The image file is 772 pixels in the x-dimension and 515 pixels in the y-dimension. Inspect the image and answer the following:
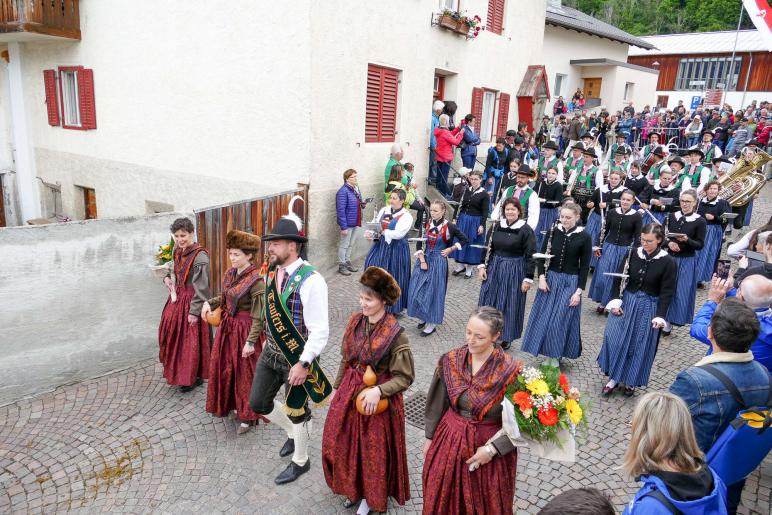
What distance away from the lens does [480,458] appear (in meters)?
3.22

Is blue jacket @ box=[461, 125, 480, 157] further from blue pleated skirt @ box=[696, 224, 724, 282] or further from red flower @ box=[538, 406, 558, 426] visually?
red flower @ box=[538, 406, 558, 426]

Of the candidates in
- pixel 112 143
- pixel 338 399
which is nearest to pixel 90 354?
pixel 338 399

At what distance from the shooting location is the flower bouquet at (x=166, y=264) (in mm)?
5676

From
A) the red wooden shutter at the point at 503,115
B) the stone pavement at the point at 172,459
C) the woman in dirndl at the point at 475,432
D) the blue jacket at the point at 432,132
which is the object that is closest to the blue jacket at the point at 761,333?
the stone pavement at the point at 172,459

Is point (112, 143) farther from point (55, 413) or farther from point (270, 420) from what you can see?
point (270, 420)

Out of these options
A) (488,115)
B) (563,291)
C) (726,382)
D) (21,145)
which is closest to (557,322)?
(563,291)

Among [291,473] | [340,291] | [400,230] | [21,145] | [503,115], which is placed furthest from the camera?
[503,115]

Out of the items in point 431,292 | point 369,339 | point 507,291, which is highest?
point 369,339

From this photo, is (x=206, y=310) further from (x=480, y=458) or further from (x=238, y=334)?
(x=480, y=458)

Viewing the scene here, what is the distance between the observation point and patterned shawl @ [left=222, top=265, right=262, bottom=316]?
493 cm

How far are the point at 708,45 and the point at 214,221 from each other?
4437 centimetres

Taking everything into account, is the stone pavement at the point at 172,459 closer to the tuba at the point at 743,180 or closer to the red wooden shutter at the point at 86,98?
the tuba at the point at 743,180

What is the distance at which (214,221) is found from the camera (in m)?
6.64

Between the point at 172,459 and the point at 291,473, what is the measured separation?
3.76 feet
